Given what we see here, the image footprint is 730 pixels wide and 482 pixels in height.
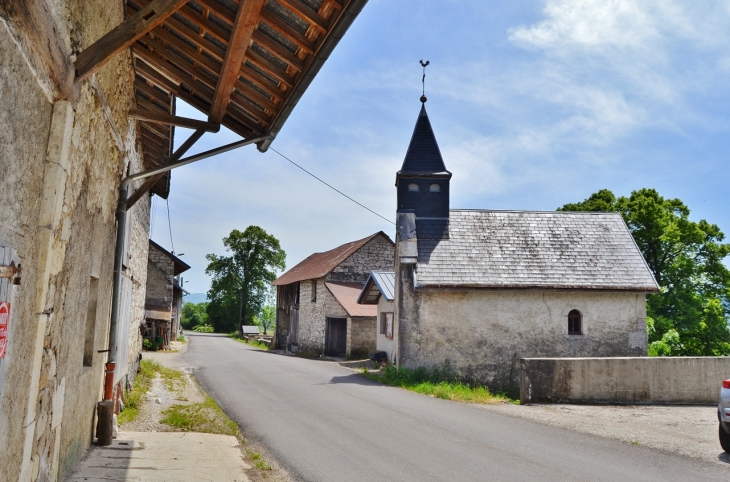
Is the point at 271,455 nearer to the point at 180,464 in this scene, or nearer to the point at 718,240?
the point at 180,464

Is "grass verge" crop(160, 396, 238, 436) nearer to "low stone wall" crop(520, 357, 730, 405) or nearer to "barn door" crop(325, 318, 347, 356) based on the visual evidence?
"low stone wall" crop(520, 357, 730, 405)

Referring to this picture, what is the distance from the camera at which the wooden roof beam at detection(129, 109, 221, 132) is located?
22.9ft

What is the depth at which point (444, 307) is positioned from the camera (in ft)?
58.7

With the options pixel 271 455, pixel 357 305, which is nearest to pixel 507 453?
pixel 271 455

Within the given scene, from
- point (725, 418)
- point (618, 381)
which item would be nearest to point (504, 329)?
point (618, 381)

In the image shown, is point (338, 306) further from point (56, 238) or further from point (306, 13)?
point (56, 238)

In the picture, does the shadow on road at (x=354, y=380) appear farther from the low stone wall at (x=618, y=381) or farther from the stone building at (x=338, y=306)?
the stone building at (x=338, y=306)

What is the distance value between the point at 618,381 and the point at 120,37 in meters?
13.7

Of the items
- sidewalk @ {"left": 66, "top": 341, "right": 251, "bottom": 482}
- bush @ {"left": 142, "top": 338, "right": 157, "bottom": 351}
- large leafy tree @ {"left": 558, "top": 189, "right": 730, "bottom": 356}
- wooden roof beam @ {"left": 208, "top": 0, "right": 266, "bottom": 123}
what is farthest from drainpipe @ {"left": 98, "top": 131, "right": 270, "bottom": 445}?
Answer: large leafy tree @ {"left": 558, "top": 189, "right": 730, "bottom": 356}

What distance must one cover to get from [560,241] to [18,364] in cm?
1876

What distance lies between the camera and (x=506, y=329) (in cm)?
1778

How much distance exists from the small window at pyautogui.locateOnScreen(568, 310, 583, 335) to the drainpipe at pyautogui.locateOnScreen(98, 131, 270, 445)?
1396 cm

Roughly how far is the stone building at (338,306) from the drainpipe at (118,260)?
20.1 m

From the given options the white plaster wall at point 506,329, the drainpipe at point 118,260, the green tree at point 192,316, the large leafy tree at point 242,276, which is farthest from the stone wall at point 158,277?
the green tree at point 192,316
